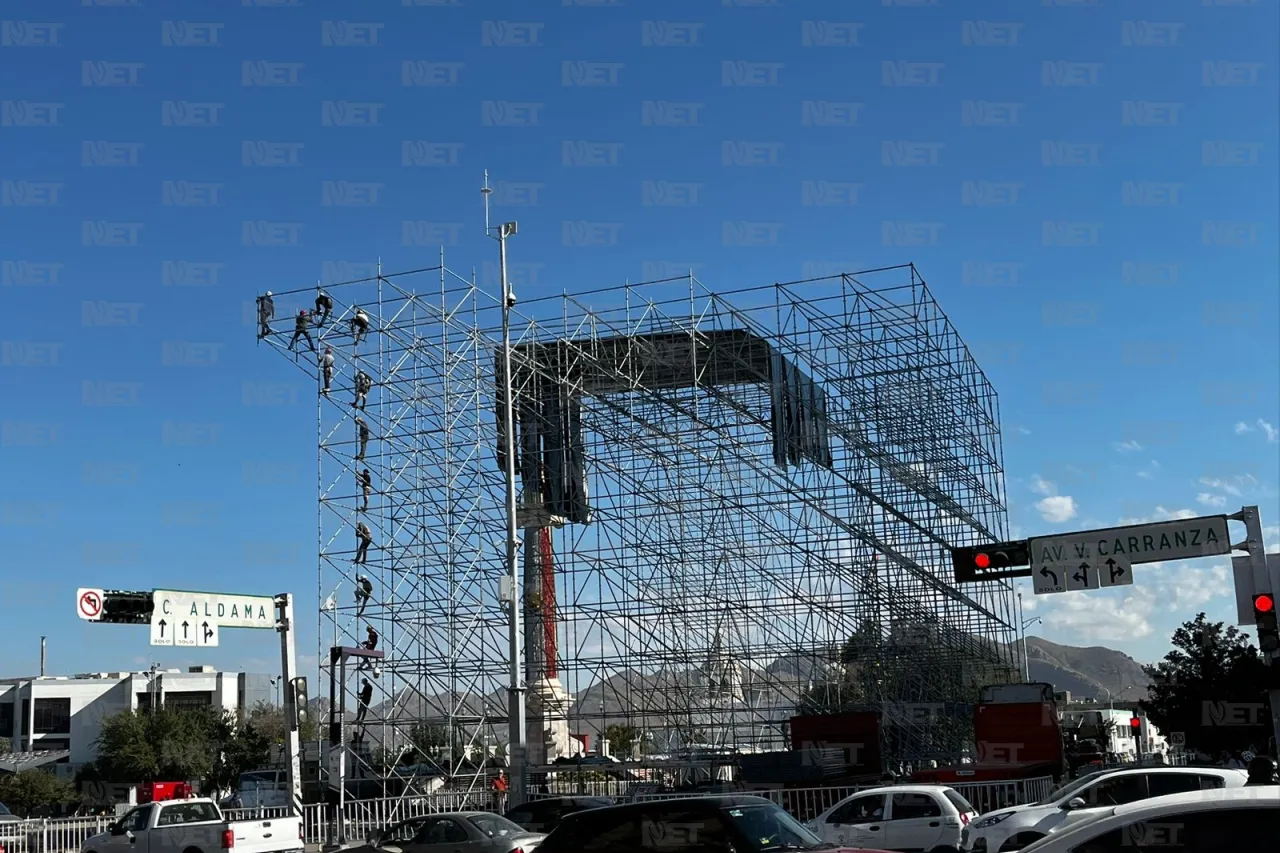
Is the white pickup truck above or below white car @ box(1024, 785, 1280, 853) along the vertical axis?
below

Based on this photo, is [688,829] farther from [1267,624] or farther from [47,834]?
[47,834]

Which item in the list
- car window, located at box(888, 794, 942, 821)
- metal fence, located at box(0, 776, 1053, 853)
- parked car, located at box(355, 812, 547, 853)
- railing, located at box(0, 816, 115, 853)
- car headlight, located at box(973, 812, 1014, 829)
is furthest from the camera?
railing, located at box(0, 816, 115, 853)

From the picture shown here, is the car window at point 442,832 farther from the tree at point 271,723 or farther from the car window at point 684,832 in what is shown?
the tree at point 271,723

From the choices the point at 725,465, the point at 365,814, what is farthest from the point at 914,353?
the point at 365,814

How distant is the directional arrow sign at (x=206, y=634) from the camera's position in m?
20.5

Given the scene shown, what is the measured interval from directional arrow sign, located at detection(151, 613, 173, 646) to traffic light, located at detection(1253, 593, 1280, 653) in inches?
636

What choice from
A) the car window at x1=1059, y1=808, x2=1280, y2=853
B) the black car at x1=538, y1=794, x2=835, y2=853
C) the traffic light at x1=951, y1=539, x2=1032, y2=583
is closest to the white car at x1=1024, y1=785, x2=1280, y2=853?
the car window at x1=1059, y1=808, x2=1280, y2=853

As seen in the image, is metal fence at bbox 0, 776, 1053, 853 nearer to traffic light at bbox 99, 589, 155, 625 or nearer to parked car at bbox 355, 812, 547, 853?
parked car at bbox 355, 812, 547, 853

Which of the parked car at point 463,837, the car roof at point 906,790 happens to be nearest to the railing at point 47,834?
the parked car at point 463,837

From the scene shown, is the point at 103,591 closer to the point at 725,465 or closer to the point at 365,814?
the point at 365,814

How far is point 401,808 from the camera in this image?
85.0 feet

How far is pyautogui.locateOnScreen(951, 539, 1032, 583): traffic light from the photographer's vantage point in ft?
72.6

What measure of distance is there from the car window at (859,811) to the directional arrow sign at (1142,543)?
560cm

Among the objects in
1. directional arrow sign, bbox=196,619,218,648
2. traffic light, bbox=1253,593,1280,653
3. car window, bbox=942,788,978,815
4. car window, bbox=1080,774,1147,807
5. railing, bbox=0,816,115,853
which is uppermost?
directional arrow sign, bbox=196,619,218,648
